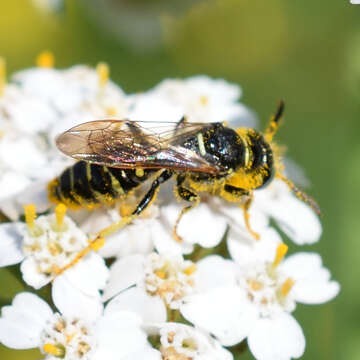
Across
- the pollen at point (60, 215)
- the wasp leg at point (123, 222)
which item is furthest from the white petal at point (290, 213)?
the pollen at point (60, 215)

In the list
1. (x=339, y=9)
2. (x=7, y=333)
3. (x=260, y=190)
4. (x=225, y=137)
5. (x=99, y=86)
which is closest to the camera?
(x=7, y=333)

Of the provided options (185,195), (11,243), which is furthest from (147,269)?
(11,243)

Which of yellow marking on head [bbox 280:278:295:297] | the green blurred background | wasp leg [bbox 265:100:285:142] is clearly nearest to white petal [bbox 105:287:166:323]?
yellow marking on head [bbox 280:278:295:297]

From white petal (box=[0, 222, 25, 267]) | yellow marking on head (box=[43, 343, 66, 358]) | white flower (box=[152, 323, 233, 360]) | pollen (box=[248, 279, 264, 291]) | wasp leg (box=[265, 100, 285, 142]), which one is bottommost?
Result: yellow marking on head (box=[43, 343, 66, 358])

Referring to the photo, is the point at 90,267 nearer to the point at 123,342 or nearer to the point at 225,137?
the point at 123,342

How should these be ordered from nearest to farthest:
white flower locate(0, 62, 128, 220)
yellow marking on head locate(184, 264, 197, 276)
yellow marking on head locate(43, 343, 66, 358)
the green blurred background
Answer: yellow marking on head locate(43, 343, 66, 358) → yellow marking on head locate(184, 264, 197, 276) → white flower locate(0, 62, 128, 220) → the green blurred background

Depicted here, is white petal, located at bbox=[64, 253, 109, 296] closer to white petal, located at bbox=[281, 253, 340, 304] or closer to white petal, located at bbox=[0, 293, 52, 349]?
white petal, located at bbox=[0, 293, 52, 349]

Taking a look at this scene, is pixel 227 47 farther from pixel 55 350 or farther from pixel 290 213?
pixel 55 350

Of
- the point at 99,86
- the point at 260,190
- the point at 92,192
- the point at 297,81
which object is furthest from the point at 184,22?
the point at 92,192
